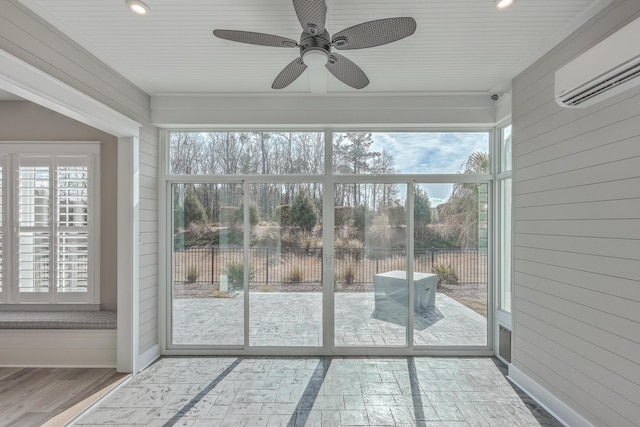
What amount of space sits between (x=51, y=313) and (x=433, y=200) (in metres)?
4.50

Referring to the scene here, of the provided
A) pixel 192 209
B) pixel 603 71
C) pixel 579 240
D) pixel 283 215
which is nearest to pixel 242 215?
pixel 283 215

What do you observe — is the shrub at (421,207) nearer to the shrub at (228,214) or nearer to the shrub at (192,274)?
the shrub at (228,214)

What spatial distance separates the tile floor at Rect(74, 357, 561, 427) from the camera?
2377mm

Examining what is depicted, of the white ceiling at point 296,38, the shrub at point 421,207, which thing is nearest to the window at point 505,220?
the white ceiling at point 296,38

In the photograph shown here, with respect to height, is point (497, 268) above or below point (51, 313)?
above

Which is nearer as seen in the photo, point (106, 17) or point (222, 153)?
point (106, 17)

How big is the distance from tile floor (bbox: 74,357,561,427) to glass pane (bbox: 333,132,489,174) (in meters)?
2.17

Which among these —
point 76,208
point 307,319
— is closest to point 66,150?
point 76,208

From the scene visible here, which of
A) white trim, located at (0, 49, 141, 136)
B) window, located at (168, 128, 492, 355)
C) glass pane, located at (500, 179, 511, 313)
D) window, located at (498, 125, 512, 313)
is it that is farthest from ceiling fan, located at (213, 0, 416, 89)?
glass pane, located at (500, 179, 511, 313)

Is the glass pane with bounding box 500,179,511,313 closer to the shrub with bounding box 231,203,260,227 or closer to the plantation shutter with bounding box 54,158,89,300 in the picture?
the shrub with bounding box 231,203,260,227

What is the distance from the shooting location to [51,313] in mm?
3348

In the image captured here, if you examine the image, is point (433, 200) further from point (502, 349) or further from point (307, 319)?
point (307, 319)

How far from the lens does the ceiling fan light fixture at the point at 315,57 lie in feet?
5.96

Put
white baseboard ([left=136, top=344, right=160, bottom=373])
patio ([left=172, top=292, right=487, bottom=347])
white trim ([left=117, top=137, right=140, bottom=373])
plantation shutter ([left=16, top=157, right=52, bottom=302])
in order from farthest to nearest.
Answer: patio ([left=172, top=292, right=487, bottom=347]), plantation shutter ([left=16, top=157, right=52, bottom=302]), white baseboard ([left=136, top=344, right=160, bottom=373]), white trim ([left=117, top=137, right=140, bottom=373])
